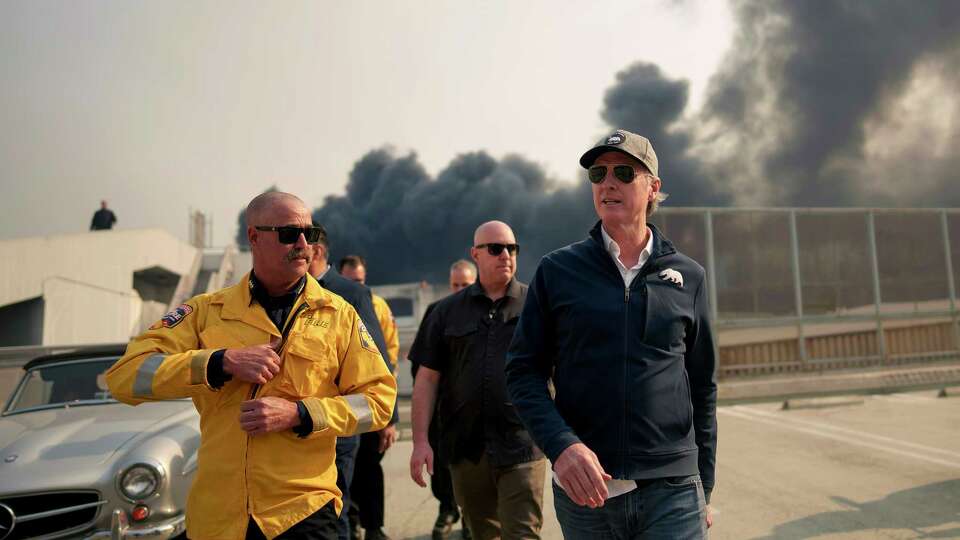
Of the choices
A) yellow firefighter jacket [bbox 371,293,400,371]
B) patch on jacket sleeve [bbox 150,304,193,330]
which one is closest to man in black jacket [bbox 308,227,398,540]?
patch on jacket sleeve [bbox 150,304,193,330]

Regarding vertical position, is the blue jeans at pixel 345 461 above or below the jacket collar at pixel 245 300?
below

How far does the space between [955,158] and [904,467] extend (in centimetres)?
2768

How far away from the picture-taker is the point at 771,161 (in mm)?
35250

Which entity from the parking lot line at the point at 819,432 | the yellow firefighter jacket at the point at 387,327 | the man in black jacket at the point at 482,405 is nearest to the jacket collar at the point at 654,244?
the man in black jacket at the point at 482,405

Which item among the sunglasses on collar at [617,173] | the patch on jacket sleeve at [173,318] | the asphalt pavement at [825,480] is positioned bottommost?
the asphalt pavement at [825,480]

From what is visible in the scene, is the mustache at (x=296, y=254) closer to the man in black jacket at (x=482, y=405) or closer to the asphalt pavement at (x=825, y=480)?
the man in black jacket at (x=482, y=405)

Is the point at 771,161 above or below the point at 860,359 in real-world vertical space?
above

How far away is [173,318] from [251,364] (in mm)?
391

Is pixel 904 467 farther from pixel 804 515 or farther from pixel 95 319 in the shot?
pixel 95 319

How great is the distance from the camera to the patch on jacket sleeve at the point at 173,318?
6.67ft

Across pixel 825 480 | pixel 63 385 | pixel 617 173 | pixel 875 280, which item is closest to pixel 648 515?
pixel 617 173

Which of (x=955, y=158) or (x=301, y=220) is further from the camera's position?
(x=955, y=158)

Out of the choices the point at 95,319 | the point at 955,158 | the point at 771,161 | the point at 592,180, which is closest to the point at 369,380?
the point at 592,180

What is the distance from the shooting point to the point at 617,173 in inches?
73.9
